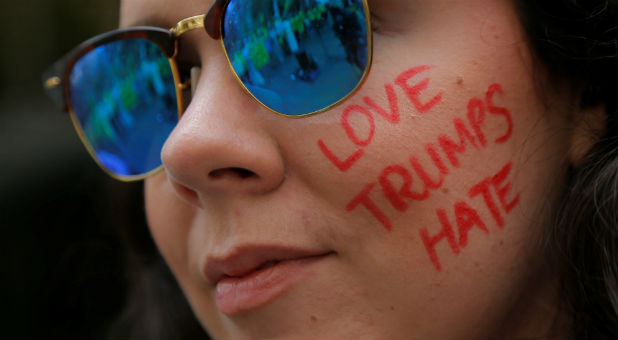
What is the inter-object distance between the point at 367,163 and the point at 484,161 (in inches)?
9.0

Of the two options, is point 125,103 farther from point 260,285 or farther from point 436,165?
point 436,165

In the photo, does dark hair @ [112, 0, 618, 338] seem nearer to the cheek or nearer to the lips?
the lips

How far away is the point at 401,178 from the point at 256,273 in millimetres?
380

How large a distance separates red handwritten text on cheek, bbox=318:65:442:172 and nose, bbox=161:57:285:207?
0.47ft

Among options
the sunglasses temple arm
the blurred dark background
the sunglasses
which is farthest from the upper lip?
the blurred dark background

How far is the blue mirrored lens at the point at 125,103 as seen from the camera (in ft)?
5.12

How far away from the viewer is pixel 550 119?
130cm

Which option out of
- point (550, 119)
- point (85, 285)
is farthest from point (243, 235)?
point (85, 285)

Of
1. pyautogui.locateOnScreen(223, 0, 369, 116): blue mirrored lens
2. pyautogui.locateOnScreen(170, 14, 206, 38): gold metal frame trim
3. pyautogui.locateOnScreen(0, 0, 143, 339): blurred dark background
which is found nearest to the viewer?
pyautogui.locateOnScreen(223, 0, 369, 116): blue mirrored lens

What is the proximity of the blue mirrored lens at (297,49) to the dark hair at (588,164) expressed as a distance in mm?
367

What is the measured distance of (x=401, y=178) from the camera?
1220 millimetres

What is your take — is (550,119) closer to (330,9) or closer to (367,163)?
(367,163)

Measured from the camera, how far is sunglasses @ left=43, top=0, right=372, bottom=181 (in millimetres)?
1197

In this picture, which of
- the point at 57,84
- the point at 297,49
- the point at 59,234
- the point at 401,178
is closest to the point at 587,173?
the point at 401,178
